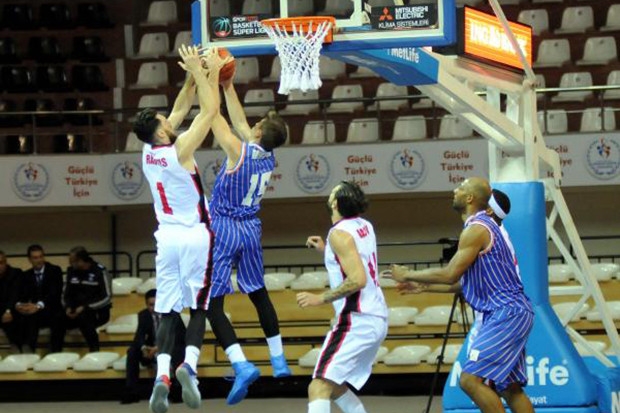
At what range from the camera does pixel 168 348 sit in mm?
8914

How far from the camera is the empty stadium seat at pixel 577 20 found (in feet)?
65.5

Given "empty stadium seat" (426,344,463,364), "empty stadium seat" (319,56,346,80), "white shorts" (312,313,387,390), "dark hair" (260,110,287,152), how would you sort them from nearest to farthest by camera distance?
"dark hair" (260,110,287,152), "white shorts" (312,313,387,390), "empty stadium seat" (426,344,463,364), "empty stadium seat" (319,56,346,80)

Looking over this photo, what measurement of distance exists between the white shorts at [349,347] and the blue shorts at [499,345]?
2.63 ft

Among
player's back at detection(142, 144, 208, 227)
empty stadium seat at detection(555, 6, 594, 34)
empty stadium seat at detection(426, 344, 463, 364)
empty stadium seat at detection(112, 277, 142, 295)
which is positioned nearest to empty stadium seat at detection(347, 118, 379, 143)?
empty stadium seat at detection(555, 6, 594, 34)

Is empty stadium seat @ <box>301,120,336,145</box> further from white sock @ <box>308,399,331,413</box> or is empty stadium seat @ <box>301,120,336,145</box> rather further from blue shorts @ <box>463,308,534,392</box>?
white sock @ <box>308,399,331,413</box>

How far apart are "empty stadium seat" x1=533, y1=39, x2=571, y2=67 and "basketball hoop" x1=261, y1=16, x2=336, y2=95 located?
10.4 m

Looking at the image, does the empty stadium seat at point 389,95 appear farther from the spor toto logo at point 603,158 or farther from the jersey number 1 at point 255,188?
the jersey number 1 at point 255,188

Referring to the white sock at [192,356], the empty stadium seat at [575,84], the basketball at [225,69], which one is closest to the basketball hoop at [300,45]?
the basketball at [225,69]

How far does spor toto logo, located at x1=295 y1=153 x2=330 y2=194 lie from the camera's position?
17.7m

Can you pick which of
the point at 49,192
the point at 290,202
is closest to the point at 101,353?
the point at 49,192

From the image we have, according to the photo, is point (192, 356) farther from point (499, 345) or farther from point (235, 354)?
point (499, 345)

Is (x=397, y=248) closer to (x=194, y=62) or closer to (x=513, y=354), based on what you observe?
(x=513, y=354)

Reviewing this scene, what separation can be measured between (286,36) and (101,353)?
810 cm

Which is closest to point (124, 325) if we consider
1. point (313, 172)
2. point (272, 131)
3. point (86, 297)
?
point (86, 297)
